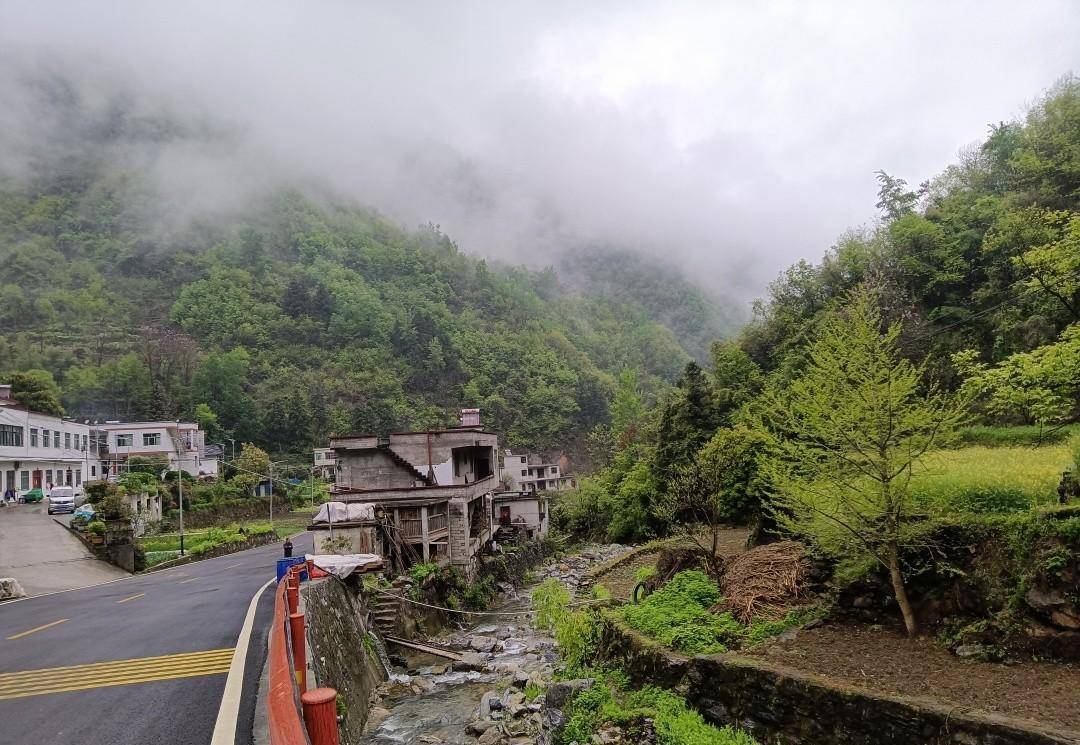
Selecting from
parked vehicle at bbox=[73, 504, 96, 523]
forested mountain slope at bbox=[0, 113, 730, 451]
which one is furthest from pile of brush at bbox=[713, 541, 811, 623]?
forested mountain slope at bbox=[0, 113, 730, 451]

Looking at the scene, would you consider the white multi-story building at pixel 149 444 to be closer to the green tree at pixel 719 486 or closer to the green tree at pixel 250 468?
the green tree at pixel 250 468

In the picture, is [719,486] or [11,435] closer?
[719,486]

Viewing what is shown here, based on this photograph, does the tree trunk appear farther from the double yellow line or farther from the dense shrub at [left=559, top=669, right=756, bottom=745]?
the double yellow line

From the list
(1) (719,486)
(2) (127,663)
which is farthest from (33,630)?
(1) (719,486)

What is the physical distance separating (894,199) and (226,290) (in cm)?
9731

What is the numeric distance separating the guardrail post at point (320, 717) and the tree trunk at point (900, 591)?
10.9 meters

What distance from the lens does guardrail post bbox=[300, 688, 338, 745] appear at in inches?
109

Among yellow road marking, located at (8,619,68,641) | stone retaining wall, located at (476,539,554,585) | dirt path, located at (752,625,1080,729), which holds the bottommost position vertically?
stone retaining wall, located at (476,539,554,585)

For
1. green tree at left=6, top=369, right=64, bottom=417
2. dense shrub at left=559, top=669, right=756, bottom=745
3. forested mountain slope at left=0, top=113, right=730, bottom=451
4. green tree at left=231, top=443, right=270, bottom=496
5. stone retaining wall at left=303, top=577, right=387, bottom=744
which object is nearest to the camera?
stone retaining wall at left=303, top=577, right=387, bottom=744

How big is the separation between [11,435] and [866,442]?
4465 cm

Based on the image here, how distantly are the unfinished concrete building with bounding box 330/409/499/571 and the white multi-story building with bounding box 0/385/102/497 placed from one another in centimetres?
2181

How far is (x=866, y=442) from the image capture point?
10.7 meters

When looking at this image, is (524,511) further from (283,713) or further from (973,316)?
(283,713)

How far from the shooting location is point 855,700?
902 cm
